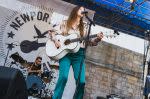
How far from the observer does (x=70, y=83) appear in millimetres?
7371

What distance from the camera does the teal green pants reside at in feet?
18.3

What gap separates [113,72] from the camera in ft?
27.9

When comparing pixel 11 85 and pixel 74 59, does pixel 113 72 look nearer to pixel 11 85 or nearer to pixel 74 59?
pixel 74 59

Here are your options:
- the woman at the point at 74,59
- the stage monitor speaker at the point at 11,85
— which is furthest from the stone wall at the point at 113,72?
the stage monitor speaker at the point at 11,85

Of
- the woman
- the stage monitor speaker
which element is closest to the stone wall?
the woman

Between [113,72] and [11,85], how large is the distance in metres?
5.86

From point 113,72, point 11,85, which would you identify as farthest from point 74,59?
point 11,85

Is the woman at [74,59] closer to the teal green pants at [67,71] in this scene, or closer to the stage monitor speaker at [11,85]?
the teal green pants at [67,71]

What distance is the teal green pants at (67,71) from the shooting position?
18.3 feet

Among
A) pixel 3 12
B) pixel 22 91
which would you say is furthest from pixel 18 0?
pixel 22 91

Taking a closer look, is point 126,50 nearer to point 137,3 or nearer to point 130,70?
point 130,70

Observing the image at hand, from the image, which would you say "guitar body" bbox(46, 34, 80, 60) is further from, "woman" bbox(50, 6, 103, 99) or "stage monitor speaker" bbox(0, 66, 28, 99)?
"stage monitor speaker" bbox(0, 66, 28, 99)

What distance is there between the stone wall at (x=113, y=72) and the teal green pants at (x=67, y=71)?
7.87 ft

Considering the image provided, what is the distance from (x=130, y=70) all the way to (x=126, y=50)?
488 millimetres
